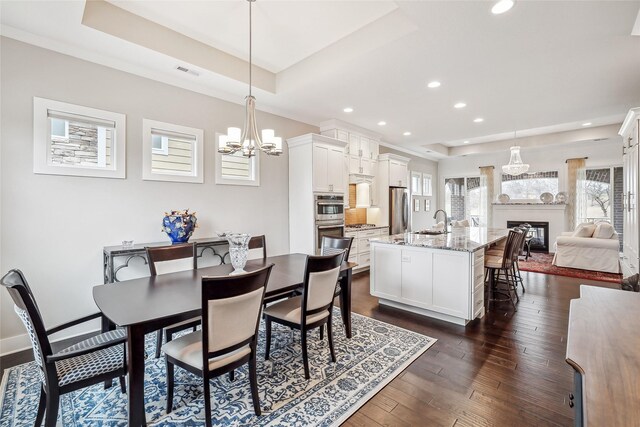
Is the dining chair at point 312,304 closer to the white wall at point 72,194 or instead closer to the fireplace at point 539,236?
the white wall at point 72,194

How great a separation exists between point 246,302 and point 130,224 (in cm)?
244

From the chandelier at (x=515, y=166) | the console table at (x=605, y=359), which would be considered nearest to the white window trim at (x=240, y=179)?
the console table at (x=605, y=359)

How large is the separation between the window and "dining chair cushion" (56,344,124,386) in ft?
34.1

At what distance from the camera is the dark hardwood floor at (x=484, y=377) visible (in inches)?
74.9

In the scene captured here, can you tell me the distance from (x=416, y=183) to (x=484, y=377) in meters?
7.47

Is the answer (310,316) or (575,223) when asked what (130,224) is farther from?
(575,223)

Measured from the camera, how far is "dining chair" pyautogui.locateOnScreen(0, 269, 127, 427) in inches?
58.1

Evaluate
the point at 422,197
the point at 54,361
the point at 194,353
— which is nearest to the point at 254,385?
the point at 194,353

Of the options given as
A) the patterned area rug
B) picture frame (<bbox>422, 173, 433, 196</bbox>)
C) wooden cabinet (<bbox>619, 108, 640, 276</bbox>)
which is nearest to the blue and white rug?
wooden cabinet (<bbox>619, 108, 640, 276</bbox>)

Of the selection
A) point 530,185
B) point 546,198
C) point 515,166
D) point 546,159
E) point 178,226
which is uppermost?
point 546,159

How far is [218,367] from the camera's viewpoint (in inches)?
68.5

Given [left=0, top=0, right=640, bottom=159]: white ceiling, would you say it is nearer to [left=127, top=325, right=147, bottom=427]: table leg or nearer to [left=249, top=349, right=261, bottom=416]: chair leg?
[left=127, top=325, right=147, bottom=427]: table leg

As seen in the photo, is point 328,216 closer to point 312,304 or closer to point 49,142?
point 312,304

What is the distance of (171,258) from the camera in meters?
2.73
